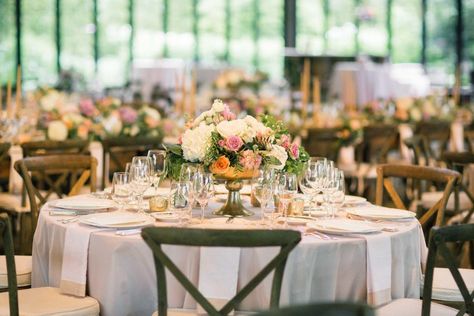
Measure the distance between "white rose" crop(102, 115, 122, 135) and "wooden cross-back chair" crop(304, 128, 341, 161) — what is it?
5.17ft

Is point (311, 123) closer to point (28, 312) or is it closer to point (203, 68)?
point (28, 312)

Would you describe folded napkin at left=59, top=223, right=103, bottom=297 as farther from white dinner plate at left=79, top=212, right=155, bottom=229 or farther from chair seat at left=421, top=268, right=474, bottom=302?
chair seat at left=421, top=268, right=474, bottom=302

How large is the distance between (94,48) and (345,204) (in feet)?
45.0

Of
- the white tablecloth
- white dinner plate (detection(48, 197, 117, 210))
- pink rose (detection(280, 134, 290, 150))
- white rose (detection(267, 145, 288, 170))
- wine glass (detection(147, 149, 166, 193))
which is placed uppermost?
the white tablecloth

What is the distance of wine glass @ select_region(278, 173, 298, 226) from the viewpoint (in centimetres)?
342

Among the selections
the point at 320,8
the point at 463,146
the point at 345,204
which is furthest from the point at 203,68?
the point at 345,204

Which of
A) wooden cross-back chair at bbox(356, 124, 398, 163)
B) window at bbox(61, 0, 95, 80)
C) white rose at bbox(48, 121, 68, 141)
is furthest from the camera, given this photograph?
window at bbox(61, 0, 95, 80)

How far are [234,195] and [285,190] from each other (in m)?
0.39

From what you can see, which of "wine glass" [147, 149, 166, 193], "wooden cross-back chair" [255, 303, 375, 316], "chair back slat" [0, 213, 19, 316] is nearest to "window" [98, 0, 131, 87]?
"wine glass" [147, 149, 166, 193]

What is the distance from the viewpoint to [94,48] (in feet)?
56.6

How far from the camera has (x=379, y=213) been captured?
3783mm

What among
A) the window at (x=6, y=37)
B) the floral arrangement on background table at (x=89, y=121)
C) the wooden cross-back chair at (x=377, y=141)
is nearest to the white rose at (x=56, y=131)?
the floral arrangement on background table at (x=89, y=121)

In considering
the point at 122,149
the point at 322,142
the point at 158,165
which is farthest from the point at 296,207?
the point at 322,142

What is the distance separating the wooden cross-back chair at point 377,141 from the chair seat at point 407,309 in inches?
168
